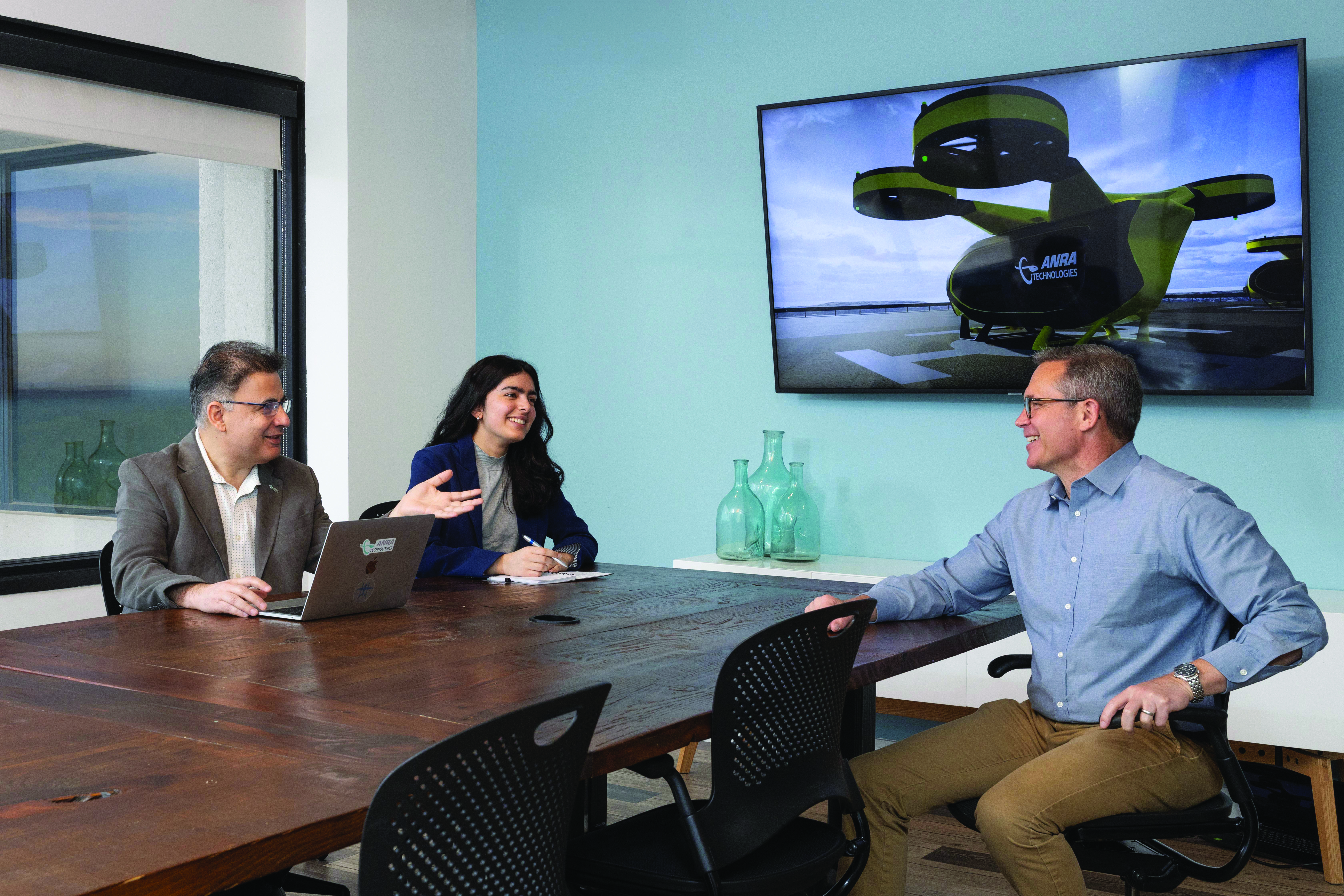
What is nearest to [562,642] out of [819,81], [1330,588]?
[1330,588]

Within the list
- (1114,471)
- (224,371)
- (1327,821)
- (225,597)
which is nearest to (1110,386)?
(1114,471)

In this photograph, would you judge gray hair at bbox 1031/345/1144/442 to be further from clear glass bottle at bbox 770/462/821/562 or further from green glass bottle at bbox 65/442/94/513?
green glass bottle at bbox 65/442/94/513

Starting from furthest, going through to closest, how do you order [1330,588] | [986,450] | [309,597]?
[986,450] < [1330,588] < [309,597]

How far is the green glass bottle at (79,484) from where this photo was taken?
3945 mm

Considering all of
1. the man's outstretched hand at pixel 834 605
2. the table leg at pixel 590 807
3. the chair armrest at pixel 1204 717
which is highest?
the man's outstretched hand at pixel 834 605

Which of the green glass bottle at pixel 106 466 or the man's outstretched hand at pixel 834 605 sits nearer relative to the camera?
the man's outstretched hand at pixel 834 605

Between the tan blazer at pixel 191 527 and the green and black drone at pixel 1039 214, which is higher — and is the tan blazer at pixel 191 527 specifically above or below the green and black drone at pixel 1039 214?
below

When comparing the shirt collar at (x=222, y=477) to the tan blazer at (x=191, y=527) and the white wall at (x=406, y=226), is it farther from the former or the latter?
the white wall at (x=406, y=226)

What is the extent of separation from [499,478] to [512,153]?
1.96 metres

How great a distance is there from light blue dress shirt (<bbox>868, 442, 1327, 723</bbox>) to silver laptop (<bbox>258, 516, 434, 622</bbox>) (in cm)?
96

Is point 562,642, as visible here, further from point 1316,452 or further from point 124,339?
point 124,339

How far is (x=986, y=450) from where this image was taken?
3824 millimetres

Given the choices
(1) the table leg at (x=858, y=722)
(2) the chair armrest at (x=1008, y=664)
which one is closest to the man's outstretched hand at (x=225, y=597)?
(1) the table leg at (x=858, y=722)

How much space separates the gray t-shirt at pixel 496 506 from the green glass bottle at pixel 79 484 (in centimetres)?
154
